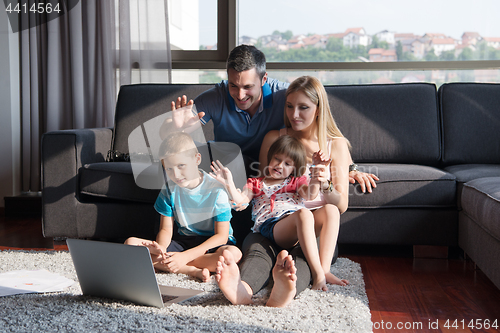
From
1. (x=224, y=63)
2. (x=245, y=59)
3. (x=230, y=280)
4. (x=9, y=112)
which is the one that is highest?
(x=224, y=63)

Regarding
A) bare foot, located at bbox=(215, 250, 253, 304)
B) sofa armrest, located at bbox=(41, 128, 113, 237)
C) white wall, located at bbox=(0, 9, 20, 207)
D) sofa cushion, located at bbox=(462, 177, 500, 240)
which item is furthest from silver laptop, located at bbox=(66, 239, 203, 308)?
white wall, located at bbox=(0, 9, 20, 207)

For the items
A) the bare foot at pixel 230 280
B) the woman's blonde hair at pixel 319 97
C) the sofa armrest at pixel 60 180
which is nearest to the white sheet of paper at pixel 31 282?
the sofa armrest at pixel 60 180

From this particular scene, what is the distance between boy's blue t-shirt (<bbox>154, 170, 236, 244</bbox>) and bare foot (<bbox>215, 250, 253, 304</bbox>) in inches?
15.3

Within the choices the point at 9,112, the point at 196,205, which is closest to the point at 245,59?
the point at 196,205

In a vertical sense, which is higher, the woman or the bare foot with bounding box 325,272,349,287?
the woman

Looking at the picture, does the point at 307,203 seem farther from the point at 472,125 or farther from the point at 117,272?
the point at 472,125

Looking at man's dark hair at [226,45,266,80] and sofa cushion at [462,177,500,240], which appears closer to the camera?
sofa cushion at [462,177,500,240]

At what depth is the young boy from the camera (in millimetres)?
1587

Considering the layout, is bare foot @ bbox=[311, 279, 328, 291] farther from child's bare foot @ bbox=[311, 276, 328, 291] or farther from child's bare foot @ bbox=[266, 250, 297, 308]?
child's bare foot @ bbox=[266, 250, 297, 308]

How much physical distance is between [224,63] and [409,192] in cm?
174

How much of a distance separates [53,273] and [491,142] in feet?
7.08

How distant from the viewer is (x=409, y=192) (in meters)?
1.83

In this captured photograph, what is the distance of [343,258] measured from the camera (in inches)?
72.7

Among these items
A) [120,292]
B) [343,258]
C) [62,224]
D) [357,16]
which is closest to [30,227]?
[62,224]
